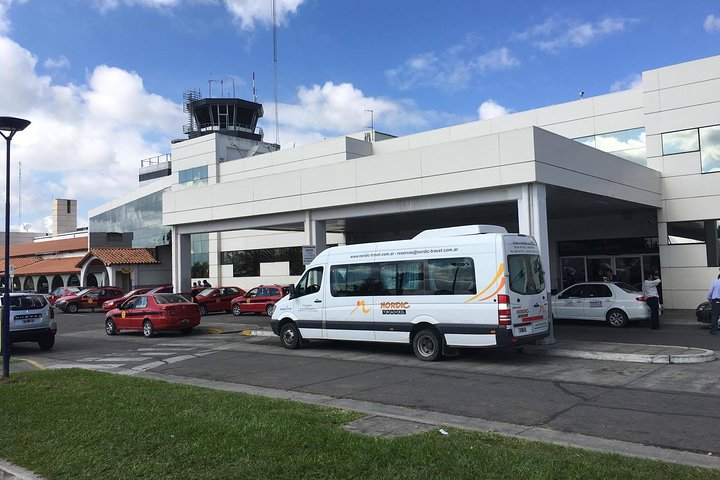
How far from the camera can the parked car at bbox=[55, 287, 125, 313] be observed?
36.0 metres

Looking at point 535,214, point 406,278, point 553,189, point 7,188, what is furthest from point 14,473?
point 553,189

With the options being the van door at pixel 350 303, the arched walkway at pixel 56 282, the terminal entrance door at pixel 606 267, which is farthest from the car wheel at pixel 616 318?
the arched walkway at pixel 56 282

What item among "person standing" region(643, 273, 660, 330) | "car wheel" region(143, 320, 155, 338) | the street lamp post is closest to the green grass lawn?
the street lamp post

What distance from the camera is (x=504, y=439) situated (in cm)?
627

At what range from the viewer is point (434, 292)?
41.8ft

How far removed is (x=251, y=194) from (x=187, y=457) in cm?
1768

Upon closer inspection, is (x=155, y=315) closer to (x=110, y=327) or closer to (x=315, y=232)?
(x=110, y=327)

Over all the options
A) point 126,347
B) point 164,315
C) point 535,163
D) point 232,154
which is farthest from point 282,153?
point 535,163

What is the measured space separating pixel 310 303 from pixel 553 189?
772 centimetres

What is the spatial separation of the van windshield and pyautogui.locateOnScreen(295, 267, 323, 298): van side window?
16.7ft

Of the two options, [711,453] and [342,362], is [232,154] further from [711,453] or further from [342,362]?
[711,453]

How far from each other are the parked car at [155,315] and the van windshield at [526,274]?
40.3 ft

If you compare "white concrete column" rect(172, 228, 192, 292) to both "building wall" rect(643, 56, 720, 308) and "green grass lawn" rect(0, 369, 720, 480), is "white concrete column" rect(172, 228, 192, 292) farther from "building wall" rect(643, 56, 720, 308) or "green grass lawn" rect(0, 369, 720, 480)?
"building wall" rect(643, 56, 720, 308)

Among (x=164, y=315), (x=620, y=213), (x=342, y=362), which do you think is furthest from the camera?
(x=620, y=213)
